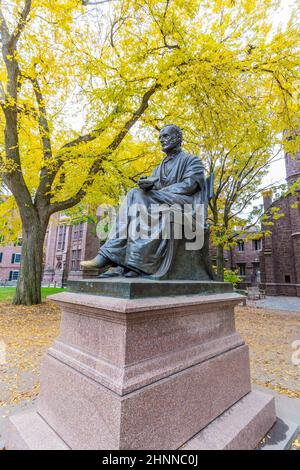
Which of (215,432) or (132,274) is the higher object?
(132,274)

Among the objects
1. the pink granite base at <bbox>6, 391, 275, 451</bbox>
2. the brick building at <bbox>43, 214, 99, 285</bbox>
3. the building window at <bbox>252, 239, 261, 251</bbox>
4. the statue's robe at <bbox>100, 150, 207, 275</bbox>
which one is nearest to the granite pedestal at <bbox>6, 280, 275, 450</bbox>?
the pink granite base at <bbox>6, 391, 275, 451</bbox>

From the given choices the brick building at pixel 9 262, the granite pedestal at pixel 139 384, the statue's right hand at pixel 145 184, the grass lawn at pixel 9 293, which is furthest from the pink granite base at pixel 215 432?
the brick building at pixel 9 262

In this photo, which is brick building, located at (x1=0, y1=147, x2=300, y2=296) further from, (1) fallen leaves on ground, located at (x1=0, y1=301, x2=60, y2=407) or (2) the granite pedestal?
(2) the granite pedestal

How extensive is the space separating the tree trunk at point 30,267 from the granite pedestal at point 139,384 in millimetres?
7881

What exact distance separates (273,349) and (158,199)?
5.20m

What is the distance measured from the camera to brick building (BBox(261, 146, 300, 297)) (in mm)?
21031

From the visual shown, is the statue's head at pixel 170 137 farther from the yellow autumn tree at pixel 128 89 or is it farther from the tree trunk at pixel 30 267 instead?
the tree trunk at pixel 30 267

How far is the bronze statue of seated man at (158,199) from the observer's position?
2430mm

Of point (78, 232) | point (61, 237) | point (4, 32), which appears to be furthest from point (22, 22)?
point (61, 237)

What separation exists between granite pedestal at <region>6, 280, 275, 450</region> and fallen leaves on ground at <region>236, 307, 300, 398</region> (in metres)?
1.57

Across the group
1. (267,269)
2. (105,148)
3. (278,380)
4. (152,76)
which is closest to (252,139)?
(152,76)

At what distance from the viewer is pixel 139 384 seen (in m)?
1.65

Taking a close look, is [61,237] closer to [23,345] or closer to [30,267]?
[30,267]
